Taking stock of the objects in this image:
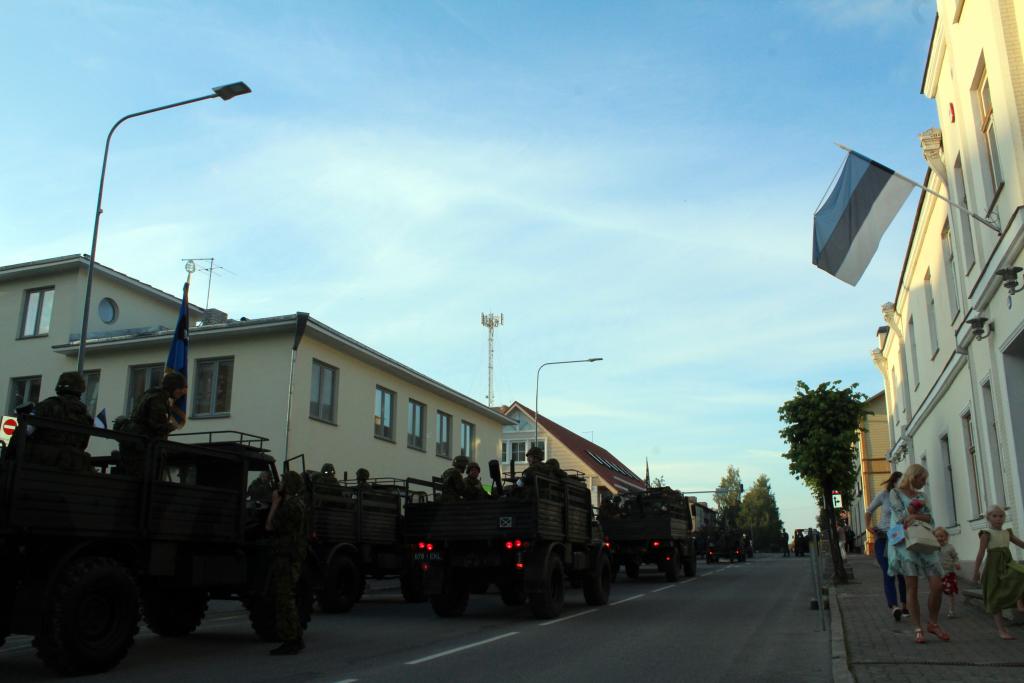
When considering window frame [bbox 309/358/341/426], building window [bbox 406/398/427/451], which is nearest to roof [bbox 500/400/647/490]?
building window [bbox 406/398/427/451]

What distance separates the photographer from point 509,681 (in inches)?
299

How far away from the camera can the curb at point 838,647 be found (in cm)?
716

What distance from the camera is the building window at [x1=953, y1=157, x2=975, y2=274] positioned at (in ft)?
47.2

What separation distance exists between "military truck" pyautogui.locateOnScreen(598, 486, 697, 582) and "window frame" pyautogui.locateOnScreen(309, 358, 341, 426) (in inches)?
325

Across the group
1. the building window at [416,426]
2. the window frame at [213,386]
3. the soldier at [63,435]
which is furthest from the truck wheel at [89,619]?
the building window at [416,426]

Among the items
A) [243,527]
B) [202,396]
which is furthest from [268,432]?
[243,527]

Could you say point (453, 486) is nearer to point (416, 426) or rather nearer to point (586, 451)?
point (416, 426)

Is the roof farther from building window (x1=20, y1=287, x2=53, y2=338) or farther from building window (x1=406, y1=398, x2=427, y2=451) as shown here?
building window (x1=20, y1=287, x2=53, y2=338)

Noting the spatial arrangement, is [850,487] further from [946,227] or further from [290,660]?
[290,660]

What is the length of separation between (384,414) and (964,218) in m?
18.7

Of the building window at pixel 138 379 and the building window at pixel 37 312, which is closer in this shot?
the building window at pixel 138 379

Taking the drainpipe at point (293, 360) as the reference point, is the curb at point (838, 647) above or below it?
below

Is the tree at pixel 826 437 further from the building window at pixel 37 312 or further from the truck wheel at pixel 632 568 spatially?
the building window at pixel 37 312

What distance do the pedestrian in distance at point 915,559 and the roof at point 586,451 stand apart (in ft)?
132
